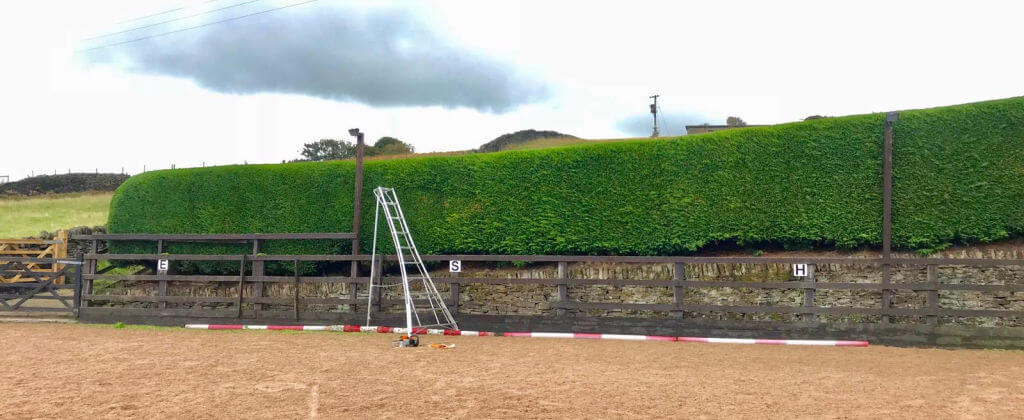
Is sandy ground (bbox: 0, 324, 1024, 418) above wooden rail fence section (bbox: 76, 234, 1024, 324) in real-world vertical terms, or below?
below

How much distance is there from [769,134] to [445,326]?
6.72 meters

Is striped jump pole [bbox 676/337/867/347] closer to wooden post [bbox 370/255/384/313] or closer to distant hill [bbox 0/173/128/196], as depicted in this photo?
wooden post [bbox 370/255/384/313]

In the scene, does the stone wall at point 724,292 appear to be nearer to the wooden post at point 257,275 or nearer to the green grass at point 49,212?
the wooden post at point 257,275

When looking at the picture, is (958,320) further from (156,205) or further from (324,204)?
(156,205)

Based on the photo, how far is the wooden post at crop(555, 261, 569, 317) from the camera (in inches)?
444

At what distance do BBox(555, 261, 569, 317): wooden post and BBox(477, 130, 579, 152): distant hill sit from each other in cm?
2383

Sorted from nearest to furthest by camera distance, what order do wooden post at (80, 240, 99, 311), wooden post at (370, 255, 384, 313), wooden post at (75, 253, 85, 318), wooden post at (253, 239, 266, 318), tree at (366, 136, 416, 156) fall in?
wooden post at (370, 255, 384, 313) → wooden post at (253, 239, 266, 318) → wooden post at (75, 253, 85, 318) → wooden post at (80, 240, 99, 311) → tree at (366, 136, 416, 156)

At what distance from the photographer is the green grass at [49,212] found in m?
27.8

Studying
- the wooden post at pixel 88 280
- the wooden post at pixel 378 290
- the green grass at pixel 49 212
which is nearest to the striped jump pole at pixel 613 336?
the wooden post at pixel 378 290

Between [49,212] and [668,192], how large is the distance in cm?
3323

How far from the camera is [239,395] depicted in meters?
6.36

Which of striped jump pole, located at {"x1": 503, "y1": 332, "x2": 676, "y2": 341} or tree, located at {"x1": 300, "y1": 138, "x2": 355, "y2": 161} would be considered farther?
tree, located at {"x1": 300, "y1": 138, "x2": 355, "y2": 161}

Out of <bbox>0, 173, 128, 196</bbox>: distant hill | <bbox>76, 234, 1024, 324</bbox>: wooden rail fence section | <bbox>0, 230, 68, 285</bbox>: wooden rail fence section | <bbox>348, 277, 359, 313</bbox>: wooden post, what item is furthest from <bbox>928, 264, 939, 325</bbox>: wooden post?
<bbox>0, 173, 128, 196</bbox>: distant hill

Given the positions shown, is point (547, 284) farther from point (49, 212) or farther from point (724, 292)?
point (49, 212)
